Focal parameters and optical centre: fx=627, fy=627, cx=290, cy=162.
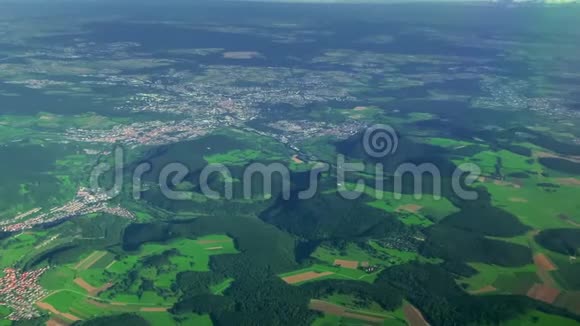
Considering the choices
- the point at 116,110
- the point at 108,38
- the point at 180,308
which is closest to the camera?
the point at 180,308

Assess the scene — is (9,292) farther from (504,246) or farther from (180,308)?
(504,246)

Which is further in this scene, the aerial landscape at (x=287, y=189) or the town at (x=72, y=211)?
the town at (x=72, y=211)

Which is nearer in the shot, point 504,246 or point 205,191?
point 504,246

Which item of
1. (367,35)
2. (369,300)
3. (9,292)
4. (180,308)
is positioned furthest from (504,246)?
(367,35)

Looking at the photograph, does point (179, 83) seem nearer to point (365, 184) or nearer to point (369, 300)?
point (365, 184)

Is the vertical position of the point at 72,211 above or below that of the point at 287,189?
below

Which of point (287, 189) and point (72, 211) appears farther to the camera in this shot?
point (287, 189)

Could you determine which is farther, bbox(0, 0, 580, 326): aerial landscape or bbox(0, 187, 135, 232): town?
bbox(0, 187, 135, 232): town

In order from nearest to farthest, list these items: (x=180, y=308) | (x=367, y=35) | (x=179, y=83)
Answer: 1. (x=180, y=308)
2. (x=179, y=83)
3. (x=367, y=35)
